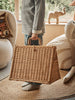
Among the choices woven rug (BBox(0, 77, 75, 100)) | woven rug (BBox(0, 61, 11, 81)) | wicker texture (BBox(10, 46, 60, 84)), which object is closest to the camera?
wicker texture (BBox(10, 46, 60, 84))

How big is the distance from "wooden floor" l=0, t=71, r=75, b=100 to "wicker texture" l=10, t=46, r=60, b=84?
24 cm

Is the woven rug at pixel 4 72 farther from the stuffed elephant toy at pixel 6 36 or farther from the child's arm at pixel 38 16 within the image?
the child's arm at pixel 38 16

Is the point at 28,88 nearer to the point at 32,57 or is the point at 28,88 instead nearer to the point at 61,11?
the point at 32,57

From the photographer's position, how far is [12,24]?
272cm

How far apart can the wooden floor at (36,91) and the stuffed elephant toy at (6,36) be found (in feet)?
1.05

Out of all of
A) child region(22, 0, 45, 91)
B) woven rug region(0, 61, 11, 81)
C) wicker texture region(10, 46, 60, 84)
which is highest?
child region(22, 0, 45, 91)

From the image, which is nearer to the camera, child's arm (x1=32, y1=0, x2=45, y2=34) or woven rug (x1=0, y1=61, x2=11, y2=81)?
child's arm (x1=32, y1=0, x2=45, y2=34)

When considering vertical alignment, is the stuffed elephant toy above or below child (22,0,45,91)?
below

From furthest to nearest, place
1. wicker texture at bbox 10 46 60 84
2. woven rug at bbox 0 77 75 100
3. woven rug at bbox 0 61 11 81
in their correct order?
1. woven rug at bbox 0 61 11 81
2. woven rug at bbox 0 77 75 100
3. wicker texture at bbox 10 46 60 84

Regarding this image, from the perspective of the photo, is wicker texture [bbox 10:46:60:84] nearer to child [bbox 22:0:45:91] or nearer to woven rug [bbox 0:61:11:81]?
child [bbox 22:0:45:91]

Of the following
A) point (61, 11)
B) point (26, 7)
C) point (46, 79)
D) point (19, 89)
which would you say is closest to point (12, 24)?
point (26, 7)

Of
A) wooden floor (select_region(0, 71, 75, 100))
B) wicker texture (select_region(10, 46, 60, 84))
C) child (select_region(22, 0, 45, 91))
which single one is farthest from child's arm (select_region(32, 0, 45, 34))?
wooden floor (select_region(0, 71, 75, 100))

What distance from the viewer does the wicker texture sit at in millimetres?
1771

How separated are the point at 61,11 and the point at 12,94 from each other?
9.09 feet
